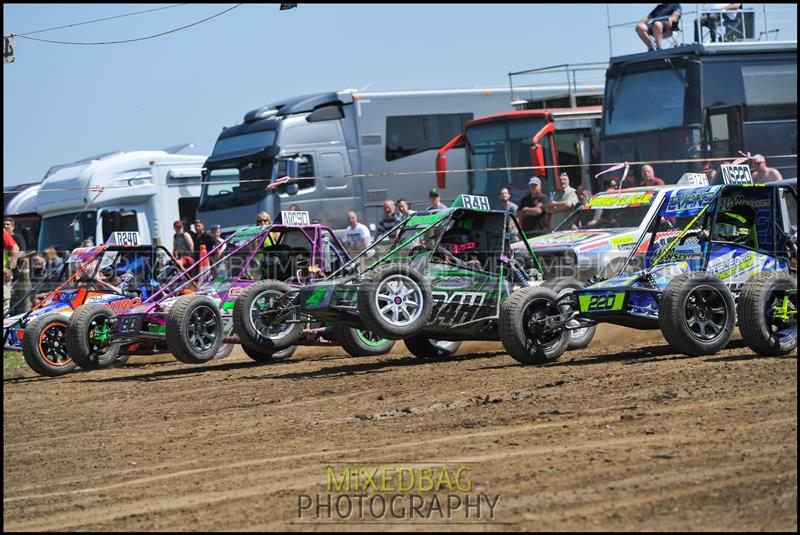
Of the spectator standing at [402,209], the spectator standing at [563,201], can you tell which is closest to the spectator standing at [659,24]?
the spectator standing at [563,201]

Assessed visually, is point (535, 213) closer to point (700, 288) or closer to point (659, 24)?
point (659, 24)

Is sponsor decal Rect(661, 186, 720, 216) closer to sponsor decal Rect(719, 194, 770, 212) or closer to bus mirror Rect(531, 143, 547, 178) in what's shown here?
sponsor decal Rect(719, 194, 770, 212)

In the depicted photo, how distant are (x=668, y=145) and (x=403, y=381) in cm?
872

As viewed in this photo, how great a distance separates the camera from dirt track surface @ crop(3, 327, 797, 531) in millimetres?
5137

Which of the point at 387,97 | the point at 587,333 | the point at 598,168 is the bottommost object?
the point at 587,333

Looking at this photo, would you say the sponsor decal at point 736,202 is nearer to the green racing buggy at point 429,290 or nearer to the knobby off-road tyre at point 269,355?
the green racing buggy at point 429,290

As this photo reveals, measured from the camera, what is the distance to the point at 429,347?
12055mm

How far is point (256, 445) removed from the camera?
7.35m

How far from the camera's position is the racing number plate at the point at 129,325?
40.6ft

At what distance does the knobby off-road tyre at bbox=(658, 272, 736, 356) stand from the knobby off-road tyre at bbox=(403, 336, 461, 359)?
3.19m

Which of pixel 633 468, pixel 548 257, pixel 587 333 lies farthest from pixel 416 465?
pixel 548 257

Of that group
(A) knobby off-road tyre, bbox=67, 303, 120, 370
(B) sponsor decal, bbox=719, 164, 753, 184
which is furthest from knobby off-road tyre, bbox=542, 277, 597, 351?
(A) knobby off-road tyre, bbox=67, 303, 120, 370

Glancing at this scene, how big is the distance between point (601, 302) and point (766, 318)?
1.39 m

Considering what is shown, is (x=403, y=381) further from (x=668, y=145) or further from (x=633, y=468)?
(x=668, y=145)
